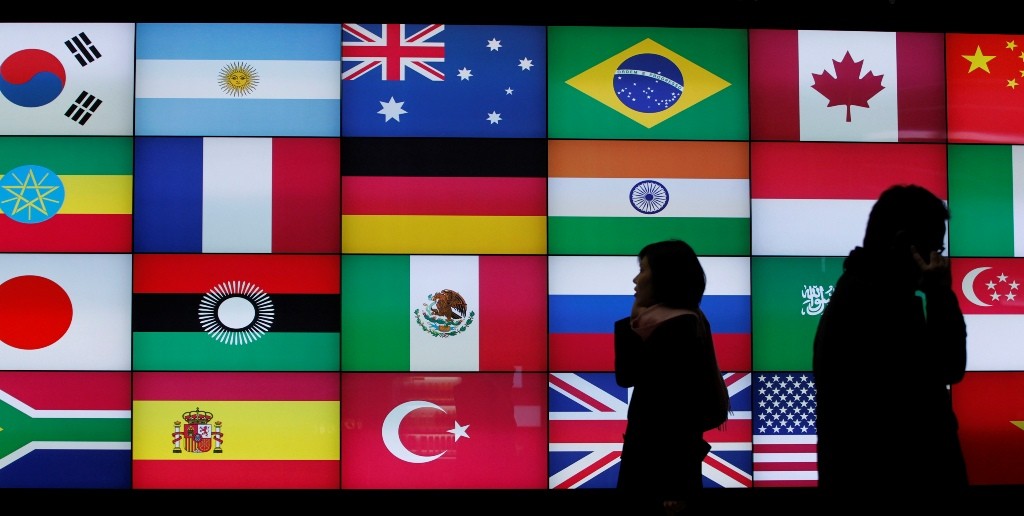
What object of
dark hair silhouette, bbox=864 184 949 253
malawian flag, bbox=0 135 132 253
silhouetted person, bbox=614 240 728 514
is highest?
malawian flag, bbox=0 135 132 253

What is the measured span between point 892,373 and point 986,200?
3.61 metres

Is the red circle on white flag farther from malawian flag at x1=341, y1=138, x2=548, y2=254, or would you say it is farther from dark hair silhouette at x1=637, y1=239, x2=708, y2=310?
dark hair silhouette at x1=637, y1=239, x2=708, y2=310

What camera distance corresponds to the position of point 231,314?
202 inches

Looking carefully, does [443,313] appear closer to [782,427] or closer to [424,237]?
[424,237]

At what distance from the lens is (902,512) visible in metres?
2.37

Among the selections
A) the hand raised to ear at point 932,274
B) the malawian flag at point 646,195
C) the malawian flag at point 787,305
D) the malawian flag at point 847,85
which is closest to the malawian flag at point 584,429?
the malawian flag at point 787,305

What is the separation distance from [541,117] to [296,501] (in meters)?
2.91

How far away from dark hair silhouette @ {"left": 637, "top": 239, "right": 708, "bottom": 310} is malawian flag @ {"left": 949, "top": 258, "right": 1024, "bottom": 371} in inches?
122

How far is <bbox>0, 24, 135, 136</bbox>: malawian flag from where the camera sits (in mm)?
5172

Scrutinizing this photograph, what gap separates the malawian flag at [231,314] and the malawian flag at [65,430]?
0.35 metres

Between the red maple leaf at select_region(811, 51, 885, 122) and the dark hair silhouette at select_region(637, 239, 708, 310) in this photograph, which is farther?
the red maple leaf at select_region(811, 51, 885, 122)

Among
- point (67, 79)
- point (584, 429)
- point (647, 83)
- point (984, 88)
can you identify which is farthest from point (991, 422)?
point (67, 79)

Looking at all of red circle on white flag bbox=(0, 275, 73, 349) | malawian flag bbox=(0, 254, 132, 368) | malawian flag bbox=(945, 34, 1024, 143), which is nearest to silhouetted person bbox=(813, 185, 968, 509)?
malawian flag bbox=(945, 34, 1024, 143)

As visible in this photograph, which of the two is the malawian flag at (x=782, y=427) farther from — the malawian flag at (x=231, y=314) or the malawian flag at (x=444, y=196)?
the malawian flag at (x=231, y=314)
